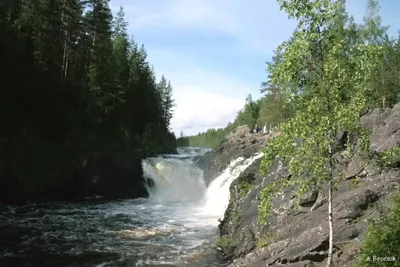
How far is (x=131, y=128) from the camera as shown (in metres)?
54.6

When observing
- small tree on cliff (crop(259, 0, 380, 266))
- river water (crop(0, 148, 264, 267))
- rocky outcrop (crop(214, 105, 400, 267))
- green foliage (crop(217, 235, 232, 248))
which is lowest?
river water (crop(0, 148, 264, 267))

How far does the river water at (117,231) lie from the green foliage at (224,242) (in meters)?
0.43

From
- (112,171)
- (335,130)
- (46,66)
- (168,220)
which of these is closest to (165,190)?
(112,171)

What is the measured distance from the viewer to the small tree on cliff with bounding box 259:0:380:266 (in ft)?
28.0

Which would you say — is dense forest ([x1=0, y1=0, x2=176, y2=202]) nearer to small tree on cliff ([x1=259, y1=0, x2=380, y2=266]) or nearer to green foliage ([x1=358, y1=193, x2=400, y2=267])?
small tree on cliff ([x1=259, y1=0, x2=380, y2=266])

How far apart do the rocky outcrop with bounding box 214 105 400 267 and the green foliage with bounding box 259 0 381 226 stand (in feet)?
7.47

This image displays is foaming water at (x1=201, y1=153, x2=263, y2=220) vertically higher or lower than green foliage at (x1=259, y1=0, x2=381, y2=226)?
lower

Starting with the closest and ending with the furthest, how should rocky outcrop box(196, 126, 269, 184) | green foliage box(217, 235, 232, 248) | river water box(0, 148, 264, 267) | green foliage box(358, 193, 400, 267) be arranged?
green foliage box(358, 193, 400, 267) → river water box(0, 148, 264, 267) → green foliage box(217, 235, 232, 248) → rocky outcrop box(196, 126, 269, 184)

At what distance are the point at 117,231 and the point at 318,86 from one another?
17385 mm

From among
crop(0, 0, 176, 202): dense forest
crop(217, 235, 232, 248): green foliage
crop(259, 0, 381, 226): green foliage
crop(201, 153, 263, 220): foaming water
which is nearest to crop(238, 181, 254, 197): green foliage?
crop(217, 235, 232, 248): green foliage

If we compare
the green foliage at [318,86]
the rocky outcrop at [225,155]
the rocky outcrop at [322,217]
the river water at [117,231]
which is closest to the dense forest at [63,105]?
the river water at [117,231]

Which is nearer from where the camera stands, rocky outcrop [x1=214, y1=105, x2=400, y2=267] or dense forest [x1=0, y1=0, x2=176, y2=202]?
rocky outcrop [x1=214, y1=105, x2=400, y2=267]

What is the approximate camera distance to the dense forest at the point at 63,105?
1143 inches

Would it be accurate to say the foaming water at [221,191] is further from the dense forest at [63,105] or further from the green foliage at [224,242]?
the green foliage at [224,242]
